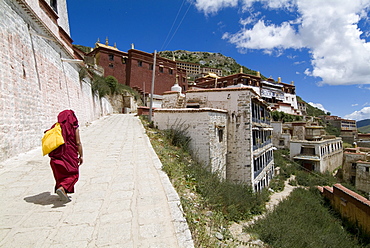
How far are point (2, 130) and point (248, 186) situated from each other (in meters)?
10.7

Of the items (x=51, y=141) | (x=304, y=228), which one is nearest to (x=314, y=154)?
(x=304, y=228)

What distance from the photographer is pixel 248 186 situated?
1087 centimetres

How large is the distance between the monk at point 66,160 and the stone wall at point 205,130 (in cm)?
651

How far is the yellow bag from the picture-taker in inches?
110

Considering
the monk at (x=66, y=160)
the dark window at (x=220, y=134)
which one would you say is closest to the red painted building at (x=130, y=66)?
the dark window at (x=220, y=134)

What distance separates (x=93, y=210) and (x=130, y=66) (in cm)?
3094

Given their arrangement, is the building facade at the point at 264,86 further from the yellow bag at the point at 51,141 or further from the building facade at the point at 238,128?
the yellow bag at the point at 51,141

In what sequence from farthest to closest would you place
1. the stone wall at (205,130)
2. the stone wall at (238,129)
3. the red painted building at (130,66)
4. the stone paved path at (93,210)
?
the red painted building at (130,66) → the stone wall at (238,129) → the stone wall at (205,130) → the stone paved path at (93,210)

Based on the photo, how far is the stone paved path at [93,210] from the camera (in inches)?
86.3

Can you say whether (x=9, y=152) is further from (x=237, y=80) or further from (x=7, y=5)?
(x=237, y=80)

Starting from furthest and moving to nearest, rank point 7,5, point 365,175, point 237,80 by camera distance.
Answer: point 237,80
point 365,175
point 7,5

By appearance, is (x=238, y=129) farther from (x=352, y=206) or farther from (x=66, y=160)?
(x=66, y=160)

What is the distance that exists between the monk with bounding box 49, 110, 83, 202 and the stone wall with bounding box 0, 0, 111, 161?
115 inches

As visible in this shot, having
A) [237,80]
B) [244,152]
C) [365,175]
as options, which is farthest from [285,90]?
[244,152]
